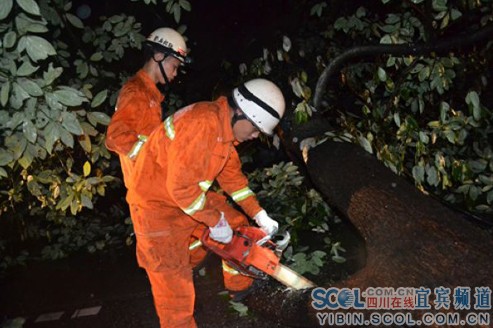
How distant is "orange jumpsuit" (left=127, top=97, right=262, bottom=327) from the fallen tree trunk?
67 centimetres

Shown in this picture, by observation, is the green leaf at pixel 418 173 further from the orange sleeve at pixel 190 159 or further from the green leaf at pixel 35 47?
the green leaf at pixel 35 47

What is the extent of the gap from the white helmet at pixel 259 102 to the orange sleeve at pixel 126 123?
890 millimetres

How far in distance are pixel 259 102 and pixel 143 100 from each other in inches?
43.1

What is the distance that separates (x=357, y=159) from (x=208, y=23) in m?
7.13

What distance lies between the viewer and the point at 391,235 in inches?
85.8

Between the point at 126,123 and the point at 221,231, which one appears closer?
the point at 221,231

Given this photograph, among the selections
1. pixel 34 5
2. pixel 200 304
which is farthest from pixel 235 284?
pixel 34 5

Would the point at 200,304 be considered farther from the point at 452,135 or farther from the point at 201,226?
the point at 452,135

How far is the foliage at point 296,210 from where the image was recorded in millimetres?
3645

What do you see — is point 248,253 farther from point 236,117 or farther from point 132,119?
point 132,119

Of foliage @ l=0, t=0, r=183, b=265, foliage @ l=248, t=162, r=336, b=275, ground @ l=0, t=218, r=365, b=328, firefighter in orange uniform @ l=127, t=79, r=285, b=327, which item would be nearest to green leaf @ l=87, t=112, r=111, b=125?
foliage @ l=0, t=0, r=183, b=265

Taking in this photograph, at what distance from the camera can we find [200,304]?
10.7ft

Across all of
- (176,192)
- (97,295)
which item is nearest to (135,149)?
(176,192)

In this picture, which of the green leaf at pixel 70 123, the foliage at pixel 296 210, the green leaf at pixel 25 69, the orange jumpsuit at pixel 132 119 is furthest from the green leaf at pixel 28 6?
the foliage at pixel 296 210
